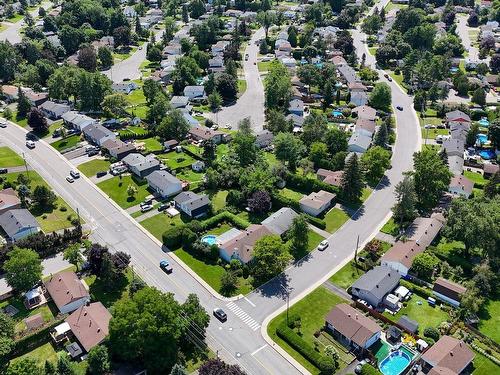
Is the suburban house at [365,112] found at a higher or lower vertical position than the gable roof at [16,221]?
lower

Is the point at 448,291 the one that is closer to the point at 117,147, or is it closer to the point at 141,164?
the point at 141,164

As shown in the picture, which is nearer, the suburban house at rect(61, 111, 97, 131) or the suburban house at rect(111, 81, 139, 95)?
the suburban house at rect(61, 111, 97, 131)

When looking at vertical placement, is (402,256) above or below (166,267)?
above

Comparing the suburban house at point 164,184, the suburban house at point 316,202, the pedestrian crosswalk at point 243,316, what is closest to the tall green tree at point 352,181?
the suburban house at point 316,202

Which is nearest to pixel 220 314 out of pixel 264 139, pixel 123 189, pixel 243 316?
pixel 243 316

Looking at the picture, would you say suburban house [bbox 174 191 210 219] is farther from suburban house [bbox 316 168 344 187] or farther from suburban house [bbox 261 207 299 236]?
suburban house [bbox 316 168 344 187]

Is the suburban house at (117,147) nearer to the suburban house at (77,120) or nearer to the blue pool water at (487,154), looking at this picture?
the suburban house at (77,120)

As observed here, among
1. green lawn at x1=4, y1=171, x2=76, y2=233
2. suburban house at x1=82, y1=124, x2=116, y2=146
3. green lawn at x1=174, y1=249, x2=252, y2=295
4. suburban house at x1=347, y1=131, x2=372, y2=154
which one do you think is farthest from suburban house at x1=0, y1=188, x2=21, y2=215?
suburban house at x1=347, y1=131, x2=372, y2=154
